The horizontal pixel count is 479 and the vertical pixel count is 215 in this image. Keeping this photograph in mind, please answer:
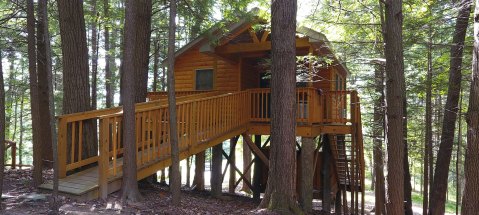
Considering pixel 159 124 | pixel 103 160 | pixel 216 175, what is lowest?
pixel 216 175

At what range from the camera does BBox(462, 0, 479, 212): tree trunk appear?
571 centimetres

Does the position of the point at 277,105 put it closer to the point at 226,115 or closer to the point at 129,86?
the point at 129,86

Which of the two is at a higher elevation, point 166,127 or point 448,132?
point 166,127

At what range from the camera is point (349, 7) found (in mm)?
12188

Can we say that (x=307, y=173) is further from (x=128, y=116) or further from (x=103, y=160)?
(x=103, y=160)

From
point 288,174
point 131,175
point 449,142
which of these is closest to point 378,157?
point 449,142

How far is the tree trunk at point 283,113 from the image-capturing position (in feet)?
20.4

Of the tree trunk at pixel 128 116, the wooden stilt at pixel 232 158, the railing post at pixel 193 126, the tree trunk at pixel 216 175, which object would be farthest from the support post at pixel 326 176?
the tree trunk at pixel 128 116

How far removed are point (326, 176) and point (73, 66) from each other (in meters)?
8.38

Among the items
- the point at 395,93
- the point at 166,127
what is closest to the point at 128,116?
the point at 166,127

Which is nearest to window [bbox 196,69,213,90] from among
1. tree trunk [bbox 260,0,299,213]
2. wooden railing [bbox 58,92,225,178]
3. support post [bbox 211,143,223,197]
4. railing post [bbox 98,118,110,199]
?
support post [bbox 211,143,223,197]

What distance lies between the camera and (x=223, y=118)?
9312 millimetres

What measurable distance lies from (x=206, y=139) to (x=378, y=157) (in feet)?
33.8

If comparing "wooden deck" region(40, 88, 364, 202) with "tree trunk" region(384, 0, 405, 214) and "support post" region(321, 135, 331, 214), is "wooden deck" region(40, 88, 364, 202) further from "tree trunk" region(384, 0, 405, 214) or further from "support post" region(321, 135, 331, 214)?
"tree trunk" region(384, 0, 405, 214)
